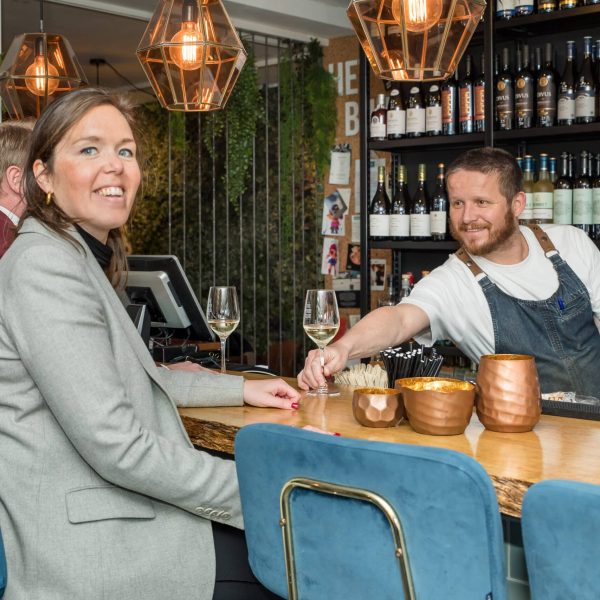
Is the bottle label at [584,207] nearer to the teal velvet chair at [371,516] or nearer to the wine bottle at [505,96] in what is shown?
the wine bottle at [505,96]

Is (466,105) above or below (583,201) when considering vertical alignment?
above

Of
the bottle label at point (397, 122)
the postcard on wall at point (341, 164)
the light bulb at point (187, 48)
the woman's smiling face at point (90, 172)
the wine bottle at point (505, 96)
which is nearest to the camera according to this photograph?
the woman's smiling face at point (90, 172)

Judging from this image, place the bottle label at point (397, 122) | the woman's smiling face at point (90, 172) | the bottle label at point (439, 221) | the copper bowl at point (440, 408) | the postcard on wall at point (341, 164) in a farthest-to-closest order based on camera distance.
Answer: the postcard on wall at point (341, 164), the bottle label at point (397, 122), the bottle label at point (439, 221), the woman's smiling face at point (90, 172), the copper bowl at point (440, 408)

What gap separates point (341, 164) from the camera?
571 cm

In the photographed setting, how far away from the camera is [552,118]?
12.3ft

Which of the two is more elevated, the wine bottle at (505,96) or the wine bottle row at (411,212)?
the wine bottle at (505,96)

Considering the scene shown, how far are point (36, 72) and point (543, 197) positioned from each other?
214 cm

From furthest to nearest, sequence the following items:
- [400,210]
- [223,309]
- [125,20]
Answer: [125,20], [400,210], [223,309]

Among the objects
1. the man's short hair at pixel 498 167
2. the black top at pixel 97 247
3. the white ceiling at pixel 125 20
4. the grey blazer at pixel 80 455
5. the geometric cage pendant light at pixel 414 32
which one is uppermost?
the white ceiling at pixel 125 20

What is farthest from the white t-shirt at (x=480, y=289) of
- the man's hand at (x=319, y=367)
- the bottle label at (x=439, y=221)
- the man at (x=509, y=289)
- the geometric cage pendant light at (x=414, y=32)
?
the bottle label at (x=439, y=221)

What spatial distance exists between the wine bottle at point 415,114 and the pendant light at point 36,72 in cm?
162

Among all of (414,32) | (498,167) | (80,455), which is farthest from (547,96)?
(80,455)

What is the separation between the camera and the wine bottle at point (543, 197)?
374cm

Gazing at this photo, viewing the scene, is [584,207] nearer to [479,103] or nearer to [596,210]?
[596,210]
